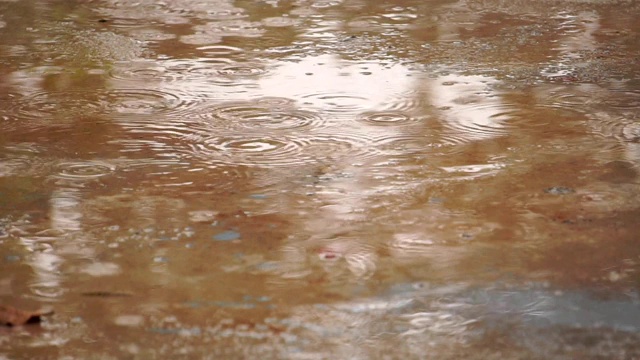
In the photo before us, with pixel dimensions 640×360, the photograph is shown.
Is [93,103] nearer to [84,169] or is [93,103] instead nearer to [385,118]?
[84,169]

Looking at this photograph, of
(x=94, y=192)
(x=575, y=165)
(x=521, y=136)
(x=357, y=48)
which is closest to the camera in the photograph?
(x=94, y=192)

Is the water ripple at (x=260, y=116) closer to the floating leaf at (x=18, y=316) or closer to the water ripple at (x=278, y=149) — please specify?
the water ripple at (x=278, y=149)

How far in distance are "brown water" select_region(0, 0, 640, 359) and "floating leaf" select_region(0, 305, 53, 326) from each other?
0.09ft

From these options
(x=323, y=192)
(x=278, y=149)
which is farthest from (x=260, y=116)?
A: (x=323, y=192)

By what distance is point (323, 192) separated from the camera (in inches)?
106

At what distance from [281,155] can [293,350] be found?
3.98 feet

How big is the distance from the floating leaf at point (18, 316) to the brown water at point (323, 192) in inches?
1.1

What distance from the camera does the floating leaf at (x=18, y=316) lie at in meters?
1.96

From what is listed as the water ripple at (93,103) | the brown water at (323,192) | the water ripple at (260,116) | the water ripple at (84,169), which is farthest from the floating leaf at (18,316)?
the water ripple at (93,103)

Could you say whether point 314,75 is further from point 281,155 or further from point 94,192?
point 94,192

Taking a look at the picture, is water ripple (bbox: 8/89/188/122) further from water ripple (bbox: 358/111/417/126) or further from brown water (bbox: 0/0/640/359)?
water ripple (bbox: 358/111/417/126)

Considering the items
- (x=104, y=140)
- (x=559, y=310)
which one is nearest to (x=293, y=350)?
(x=559, y=310)

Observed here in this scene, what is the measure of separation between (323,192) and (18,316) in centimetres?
96

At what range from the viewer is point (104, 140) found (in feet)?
10.4
